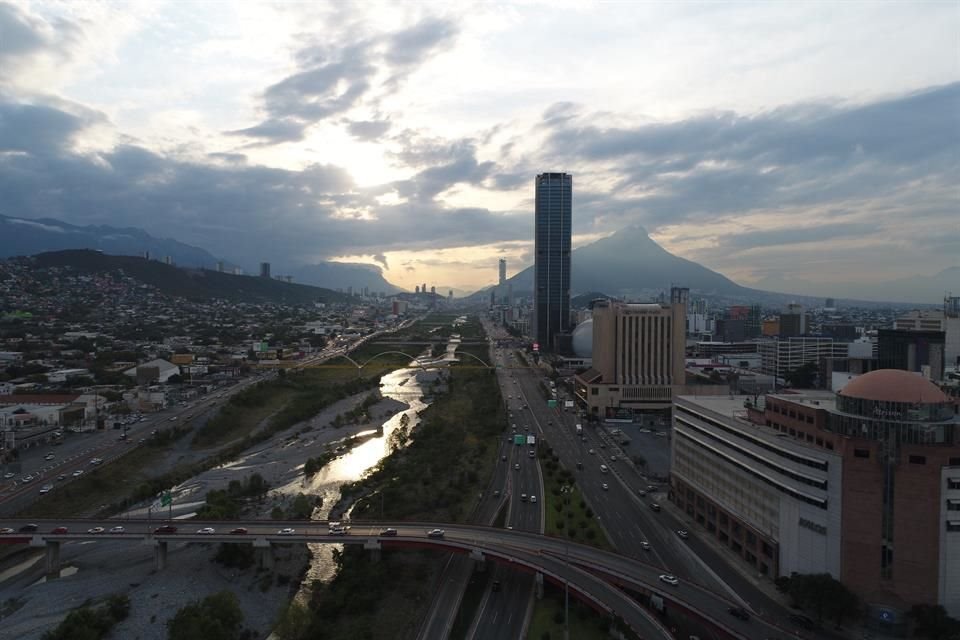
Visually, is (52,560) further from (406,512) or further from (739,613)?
(739,613)

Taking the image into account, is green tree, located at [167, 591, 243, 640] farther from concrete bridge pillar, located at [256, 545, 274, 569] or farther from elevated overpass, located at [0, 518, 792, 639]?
concrete bridge pillar, located at [256, 545, 274, 569]

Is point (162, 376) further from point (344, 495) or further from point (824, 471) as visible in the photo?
point (824, 471)

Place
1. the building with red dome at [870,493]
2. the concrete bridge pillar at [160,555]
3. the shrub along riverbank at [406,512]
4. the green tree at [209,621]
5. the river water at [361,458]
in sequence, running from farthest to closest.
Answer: the river water at [361,458]
the concrete bridge pillar at [160,555]
the shrub along riverbank at [406,512]
the building with red dome at [870,493]
the green tree at [209,621]

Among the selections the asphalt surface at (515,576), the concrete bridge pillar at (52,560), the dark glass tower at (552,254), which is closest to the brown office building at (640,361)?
the asphalt surface at (515,576)

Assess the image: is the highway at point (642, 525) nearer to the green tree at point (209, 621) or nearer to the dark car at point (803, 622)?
the dark car at point (803, 622)

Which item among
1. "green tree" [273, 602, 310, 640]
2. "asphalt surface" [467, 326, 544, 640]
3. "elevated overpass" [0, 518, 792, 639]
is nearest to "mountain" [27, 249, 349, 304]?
"asphalt surface" [467, 326, 544, 640]
